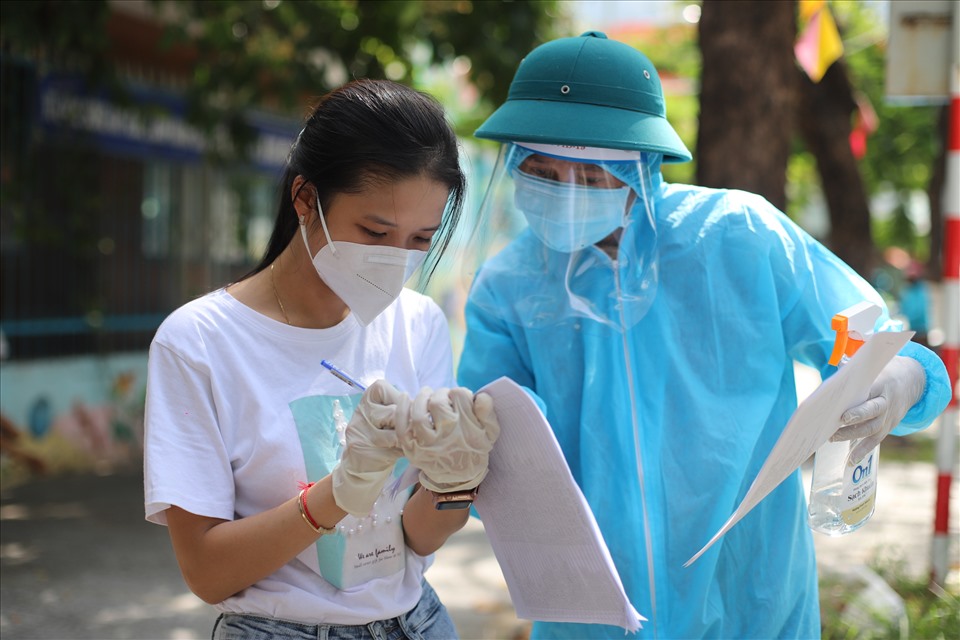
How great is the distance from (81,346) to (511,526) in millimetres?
5869

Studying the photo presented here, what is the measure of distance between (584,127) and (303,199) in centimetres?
52

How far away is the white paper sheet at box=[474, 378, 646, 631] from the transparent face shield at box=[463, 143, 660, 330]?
46 cm

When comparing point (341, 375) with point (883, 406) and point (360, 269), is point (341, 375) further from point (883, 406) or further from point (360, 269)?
point (883, 406)

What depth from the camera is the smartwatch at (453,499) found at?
1.54 meters

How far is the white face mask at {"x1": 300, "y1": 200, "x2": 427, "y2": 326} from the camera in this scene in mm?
1661

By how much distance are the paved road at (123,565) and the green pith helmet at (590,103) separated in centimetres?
258

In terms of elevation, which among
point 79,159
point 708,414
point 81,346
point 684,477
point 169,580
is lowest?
point 169,580

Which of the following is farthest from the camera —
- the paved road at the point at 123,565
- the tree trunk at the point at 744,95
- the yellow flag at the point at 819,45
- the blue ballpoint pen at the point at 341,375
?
the yellow flag at the point at 819,45

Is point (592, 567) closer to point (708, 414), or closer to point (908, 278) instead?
point (708, 414)

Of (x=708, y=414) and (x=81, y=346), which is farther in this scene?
(x=81, y=346)

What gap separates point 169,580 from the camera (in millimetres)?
4543

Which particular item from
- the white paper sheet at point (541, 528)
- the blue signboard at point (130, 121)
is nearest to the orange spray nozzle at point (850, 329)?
the white paper sheet at point (541, 528)

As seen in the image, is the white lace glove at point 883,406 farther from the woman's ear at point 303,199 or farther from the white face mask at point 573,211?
the woman's ear at point 303,199

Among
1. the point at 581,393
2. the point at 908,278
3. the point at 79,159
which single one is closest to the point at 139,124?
the point at 79,159
